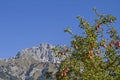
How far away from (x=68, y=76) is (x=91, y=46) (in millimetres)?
2353

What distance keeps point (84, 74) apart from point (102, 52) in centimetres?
266

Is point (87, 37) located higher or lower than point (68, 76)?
higher

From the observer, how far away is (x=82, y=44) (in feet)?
74.4

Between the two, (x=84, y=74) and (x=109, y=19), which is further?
(x=109, y=19)

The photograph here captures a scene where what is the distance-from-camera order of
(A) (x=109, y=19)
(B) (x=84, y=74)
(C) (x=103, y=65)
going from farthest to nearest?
(A) (x=109, y=19), (C) (x=103, y=65), (B) (x=84, y=74)

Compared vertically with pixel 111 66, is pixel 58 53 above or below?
above

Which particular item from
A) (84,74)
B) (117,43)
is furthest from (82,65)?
(117,43)

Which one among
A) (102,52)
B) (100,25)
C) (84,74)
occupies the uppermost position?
(100,25)

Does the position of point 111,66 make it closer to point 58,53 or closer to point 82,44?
point 82,44

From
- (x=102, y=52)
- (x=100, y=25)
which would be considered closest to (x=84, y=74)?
(x=102, y=52)

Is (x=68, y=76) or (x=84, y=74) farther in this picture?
(x=68, y=76)

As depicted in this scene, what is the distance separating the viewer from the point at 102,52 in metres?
23.0

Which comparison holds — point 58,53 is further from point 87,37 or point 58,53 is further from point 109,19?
point 109,19

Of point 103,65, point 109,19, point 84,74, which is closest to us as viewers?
point 84,74
